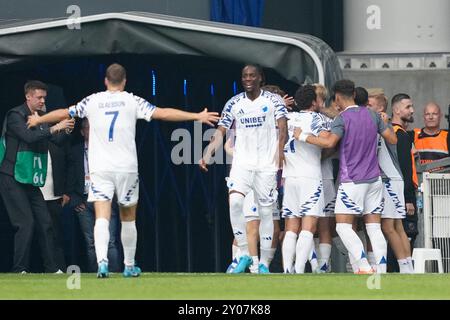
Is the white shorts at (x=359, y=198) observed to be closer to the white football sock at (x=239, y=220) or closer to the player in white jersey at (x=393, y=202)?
the player in white jersey at (x=393, y=202)

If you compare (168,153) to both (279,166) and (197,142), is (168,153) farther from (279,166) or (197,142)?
(279,166)

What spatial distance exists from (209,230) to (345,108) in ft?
13.9

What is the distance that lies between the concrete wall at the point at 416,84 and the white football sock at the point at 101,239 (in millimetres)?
7712

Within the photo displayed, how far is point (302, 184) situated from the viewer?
19812 mm

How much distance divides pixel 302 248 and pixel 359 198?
30.8 inches

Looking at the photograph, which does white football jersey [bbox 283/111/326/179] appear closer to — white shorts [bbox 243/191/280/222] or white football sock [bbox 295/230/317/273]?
white shorts [bbox 243/191/280/222]

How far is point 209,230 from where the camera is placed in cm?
2334

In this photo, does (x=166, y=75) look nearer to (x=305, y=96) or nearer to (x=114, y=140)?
(x=305, y=96)

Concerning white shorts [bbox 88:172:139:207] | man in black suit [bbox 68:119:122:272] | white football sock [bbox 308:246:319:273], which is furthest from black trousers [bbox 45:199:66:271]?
white shorts [bbox 88:172:139:207]

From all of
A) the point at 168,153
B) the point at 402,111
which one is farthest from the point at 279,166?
the point at 168,153

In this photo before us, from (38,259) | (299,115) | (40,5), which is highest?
(40,5)

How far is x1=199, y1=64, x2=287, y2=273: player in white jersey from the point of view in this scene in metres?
19.7

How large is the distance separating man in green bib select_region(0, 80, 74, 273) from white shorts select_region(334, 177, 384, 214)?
3403 mm

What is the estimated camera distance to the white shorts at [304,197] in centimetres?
1977
